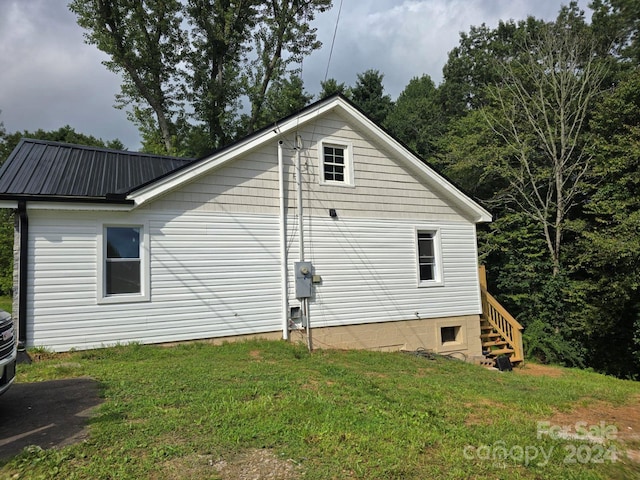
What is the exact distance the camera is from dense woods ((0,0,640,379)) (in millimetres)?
14305

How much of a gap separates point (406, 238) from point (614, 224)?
30.5 ft

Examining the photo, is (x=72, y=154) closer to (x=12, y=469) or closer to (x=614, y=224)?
(x=12, y=469)

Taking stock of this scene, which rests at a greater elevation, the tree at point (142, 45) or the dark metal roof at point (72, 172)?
the tree at point (142, 45)

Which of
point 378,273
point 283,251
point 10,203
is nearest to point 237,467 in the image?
point 283,251

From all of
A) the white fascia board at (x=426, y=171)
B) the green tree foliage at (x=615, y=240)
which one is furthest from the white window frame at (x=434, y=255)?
the green tree foliage at (x=615, y=240)

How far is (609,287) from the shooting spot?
44.4 feet

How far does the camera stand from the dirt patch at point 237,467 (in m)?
3.07

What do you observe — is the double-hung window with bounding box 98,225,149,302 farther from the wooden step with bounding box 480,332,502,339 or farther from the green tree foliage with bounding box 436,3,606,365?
the green tree foliage with bounding box 436,3,606,365

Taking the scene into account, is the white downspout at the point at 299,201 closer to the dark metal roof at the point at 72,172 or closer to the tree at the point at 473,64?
the dark metal roof at the point at 72,172

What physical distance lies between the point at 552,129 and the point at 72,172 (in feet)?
58.9

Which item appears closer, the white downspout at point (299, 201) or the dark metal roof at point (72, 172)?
the dark metal roof at point (72, 172)

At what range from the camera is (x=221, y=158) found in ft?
29.1

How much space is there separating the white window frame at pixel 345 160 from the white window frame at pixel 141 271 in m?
4.52

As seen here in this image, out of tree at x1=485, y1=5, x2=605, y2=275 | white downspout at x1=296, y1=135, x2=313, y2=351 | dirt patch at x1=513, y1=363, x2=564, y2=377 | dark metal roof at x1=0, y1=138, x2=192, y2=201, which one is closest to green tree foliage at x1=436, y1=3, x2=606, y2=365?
tree at x1=485, y1=5, x2=605, y2=275
